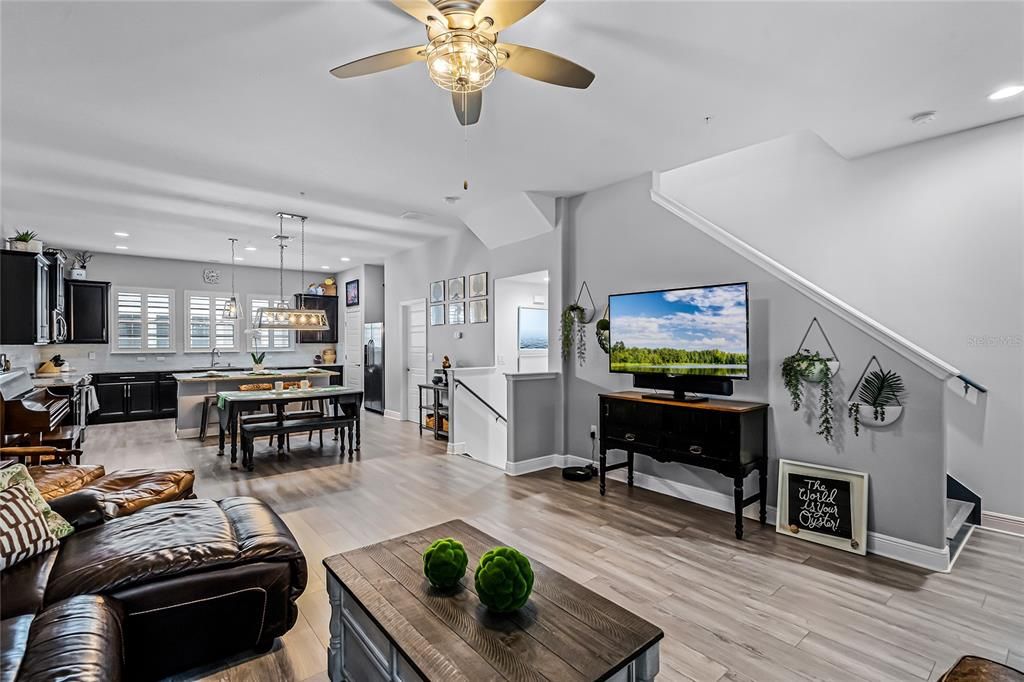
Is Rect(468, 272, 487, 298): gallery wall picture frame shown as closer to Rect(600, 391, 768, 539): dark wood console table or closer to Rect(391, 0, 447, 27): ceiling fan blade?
Rect(600, 391, 768, 539): dark wood console table

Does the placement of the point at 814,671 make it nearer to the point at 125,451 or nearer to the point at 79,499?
the point at 79,499

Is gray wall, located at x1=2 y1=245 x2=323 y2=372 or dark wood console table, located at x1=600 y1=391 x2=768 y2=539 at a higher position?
gray wall, located at x1=2 y1=245 x2=323 y2=372

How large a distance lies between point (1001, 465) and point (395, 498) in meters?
4.51

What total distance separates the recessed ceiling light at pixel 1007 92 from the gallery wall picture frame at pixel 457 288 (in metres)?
5.29

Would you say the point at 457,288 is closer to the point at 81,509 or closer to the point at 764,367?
the point at 764,367

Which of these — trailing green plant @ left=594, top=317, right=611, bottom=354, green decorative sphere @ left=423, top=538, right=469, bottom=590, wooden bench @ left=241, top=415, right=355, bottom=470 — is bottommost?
wooden bench @ left=241, top=415, right=355, bottom=470

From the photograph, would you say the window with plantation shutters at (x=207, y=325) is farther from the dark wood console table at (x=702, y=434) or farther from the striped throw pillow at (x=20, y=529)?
the dark wood console table at (x=702, y=434)

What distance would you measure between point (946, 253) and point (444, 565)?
4.13m

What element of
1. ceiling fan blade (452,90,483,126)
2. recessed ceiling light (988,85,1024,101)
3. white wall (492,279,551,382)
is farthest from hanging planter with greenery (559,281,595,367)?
recessed ceiling light (988,85,1024,101)

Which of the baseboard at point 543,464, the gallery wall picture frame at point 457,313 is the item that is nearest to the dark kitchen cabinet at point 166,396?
the gallery wall picture frame at point 457,313

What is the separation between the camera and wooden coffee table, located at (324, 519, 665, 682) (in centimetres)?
133

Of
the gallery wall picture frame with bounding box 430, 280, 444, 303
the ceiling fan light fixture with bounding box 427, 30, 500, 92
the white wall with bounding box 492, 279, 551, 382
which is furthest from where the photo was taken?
the gallery wall picture frame with bounding box 430, 280, 444, 303

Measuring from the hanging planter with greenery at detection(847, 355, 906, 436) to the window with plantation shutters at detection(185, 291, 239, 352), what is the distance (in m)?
9.54

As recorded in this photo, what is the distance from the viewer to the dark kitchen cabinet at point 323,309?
32.8ft
